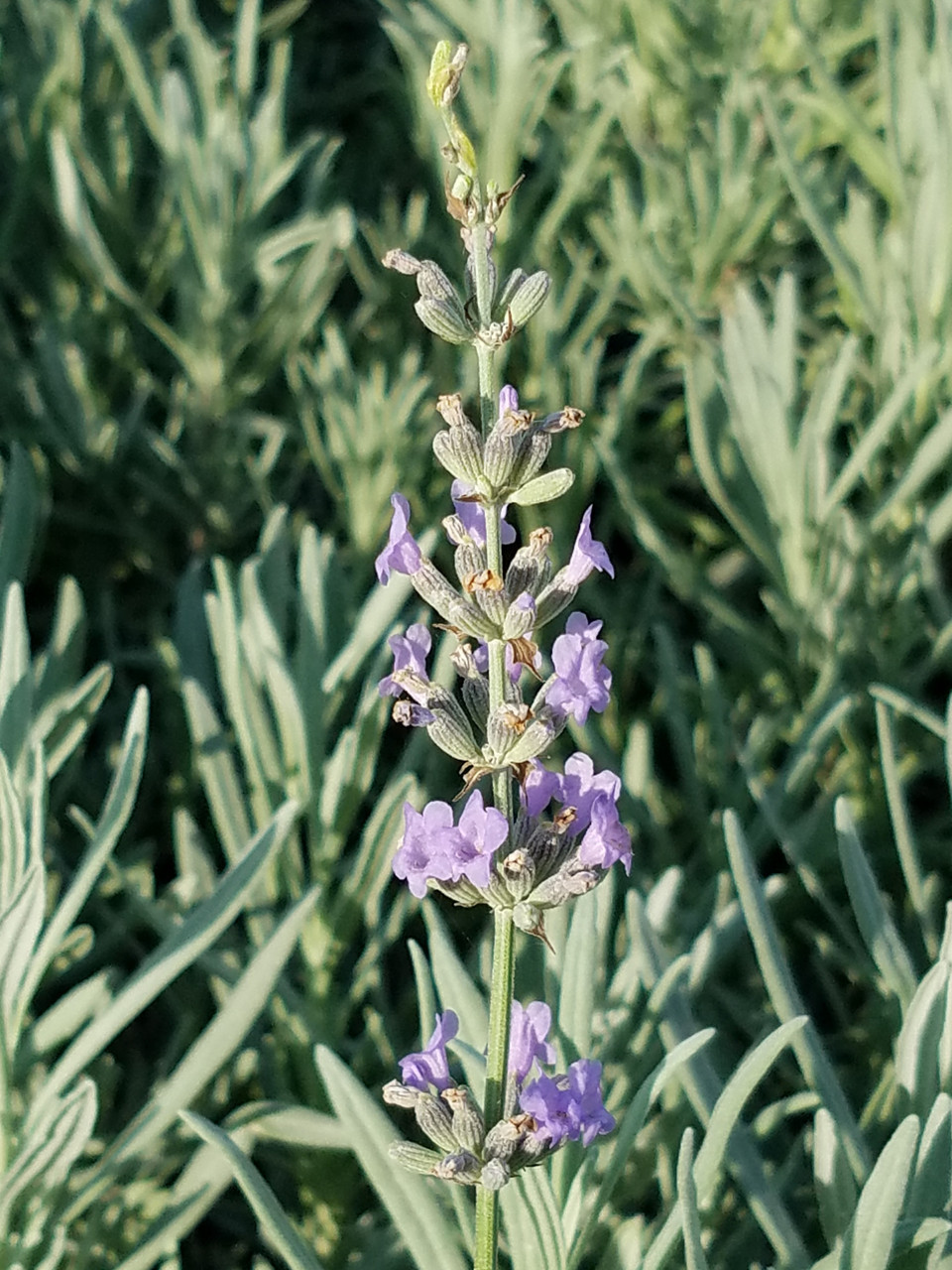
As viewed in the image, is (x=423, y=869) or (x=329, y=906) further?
(x=329, y=906)

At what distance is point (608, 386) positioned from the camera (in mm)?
1929

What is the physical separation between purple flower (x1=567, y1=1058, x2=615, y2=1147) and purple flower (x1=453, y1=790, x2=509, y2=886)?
143 millimetres

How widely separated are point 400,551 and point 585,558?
0.35ft

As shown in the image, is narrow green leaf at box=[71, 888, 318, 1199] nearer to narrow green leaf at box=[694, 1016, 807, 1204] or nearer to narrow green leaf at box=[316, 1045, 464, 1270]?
narrow green leaf at box=[316, 1045, 464, 1270]

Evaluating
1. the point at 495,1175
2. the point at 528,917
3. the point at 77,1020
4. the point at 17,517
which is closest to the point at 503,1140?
the point at 495,1175

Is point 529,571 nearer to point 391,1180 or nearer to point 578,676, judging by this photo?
point 578,676

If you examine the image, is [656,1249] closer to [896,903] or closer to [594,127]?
[896,903]

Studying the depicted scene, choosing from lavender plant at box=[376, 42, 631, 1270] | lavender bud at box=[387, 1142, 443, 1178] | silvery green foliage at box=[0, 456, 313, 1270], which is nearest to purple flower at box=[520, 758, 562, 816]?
lavender plant at box=[376, 42, 631, 1270]

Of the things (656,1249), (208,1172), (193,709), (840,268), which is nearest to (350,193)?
(840,268)

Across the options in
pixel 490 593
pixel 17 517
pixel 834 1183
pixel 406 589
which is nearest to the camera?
pixel 490 593

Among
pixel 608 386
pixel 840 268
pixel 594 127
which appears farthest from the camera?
pixel 608 386

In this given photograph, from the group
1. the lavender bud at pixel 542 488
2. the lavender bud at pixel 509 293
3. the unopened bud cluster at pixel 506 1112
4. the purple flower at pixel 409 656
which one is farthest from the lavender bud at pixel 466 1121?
the lavender bud at pixel 509 293

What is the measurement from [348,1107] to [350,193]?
1.51 m

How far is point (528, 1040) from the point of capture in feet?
2.52
